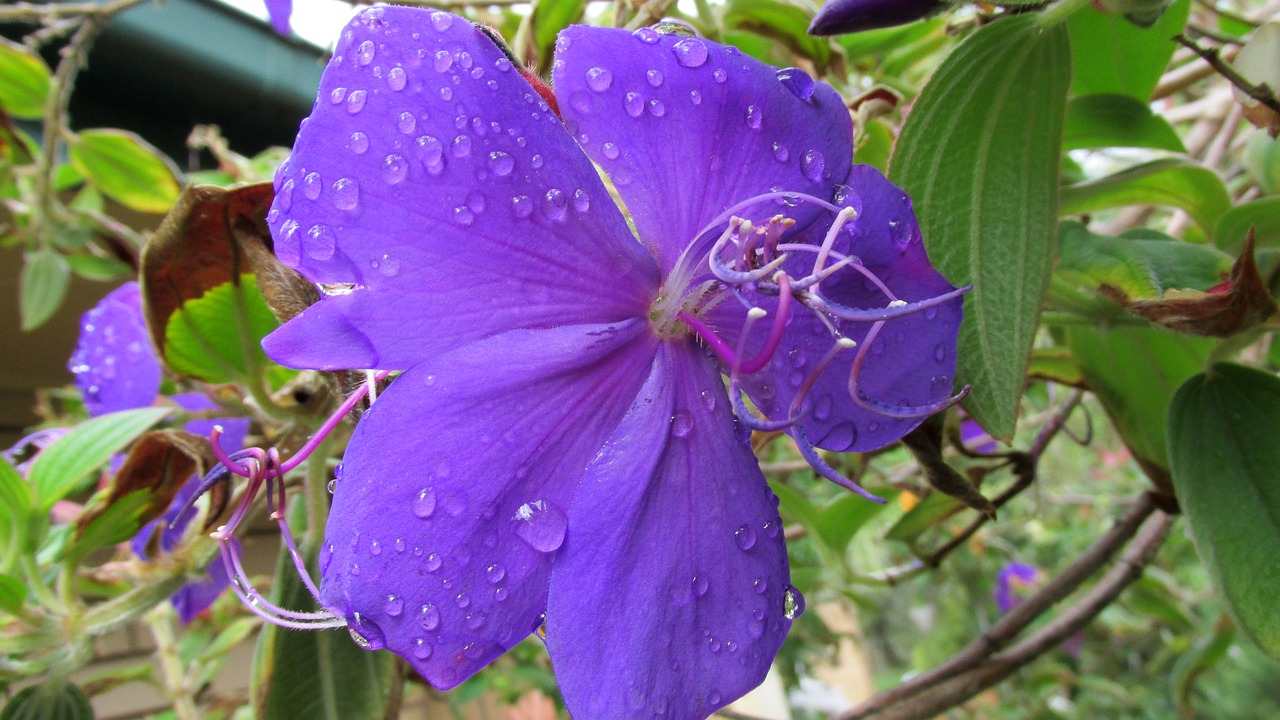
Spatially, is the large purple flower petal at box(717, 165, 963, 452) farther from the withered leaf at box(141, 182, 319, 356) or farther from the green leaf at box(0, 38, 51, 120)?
the green leaf at box(0, 38, 51, 120)

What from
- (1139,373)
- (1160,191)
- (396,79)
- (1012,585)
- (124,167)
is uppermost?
(396,79)

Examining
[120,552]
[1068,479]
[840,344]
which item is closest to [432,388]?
[840,344]

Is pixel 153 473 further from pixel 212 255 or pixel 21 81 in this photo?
pixel 21 81

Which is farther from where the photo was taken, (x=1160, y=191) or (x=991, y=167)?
(x=1160, y=191)

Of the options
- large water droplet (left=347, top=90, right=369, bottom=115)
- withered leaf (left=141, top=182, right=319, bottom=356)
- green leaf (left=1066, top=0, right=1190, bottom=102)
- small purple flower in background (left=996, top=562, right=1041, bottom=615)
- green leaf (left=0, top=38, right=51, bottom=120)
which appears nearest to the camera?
large water droplet (left=347, top=90, right=369, bottom=115)

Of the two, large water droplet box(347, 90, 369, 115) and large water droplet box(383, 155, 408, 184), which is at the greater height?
large water droplet box(347, 90, 369, 115)

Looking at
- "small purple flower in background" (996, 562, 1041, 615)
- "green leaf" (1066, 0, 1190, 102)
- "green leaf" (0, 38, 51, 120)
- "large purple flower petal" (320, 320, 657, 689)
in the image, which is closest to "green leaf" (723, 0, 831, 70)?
"green leaf" (1066, 0, 1190, 102)

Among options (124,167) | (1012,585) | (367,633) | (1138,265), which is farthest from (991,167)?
(1012,585)
